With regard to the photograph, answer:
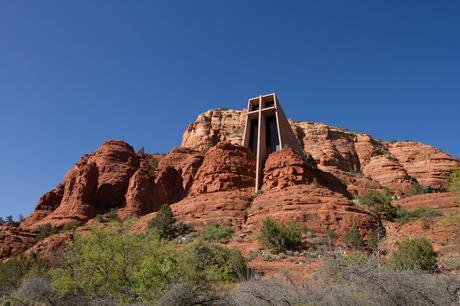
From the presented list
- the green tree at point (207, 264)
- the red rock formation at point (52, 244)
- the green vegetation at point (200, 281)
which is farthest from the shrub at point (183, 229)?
the green vegetation at point (200, 281)

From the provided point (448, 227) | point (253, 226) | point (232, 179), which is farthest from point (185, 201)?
point (448, 227)

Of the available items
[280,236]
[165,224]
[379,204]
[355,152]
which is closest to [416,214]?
[379,204]

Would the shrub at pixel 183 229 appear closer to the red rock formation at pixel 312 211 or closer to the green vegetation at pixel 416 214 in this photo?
the red rock formation at pixel 312 211

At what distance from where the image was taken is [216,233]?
28.5m

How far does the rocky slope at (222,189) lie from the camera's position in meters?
30.0

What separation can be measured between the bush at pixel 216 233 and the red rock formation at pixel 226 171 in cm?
792

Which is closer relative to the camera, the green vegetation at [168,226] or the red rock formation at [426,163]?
the green vegetation at [168,226]

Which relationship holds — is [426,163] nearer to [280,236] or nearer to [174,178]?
[174,178]

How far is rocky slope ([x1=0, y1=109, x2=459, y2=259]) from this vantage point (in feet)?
98.5

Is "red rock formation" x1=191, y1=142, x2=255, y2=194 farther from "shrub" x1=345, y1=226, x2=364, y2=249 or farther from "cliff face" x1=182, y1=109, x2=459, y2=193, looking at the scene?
"cliff face" x1=182, y1=109, x2=459, y2=193

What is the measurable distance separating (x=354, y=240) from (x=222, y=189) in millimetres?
14670

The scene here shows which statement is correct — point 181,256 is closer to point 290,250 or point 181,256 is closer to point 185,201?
point 290,250

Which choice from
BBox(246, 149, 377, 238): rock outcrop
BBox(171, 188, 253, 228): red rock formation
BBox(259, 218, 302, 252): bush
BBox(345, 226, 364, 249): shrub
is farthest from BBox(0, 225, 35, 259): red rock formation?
BBox(345, 226, 364, 249): shrub

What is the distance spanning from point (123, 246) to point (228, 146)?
2689 cm
